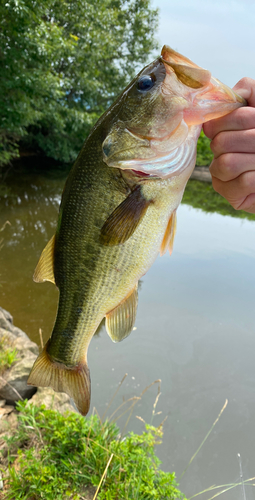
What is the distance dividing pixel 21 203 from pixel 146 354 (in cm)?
863

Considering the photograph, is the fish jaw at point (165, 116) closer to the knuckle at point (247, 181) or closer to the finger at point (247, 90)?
the finger at point (247, 90)

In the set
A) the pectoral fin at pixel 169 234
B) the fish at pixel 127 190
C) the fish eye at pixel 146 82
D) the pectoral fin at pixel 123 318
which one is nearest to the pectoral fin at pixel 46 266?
the fish at pixel 127 190

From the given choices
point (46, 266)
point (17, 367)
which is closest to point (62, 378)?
point (46, 266)

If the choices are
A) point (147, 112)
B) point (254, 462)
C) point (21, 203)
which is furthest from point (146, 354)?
point (21, 203)

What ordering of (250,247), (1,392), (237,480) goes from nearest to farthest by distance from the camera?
(1,392) → (237,480) → (250,247)

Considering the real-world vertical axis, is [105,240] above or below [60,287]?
above

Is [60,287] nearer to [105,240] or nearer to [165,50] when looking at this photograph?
[105,240]

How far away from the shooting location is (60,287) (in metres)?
1.49

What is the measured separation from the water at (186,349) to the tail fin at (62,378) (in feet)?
8.08

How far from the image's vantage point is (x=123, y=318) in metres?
1.46

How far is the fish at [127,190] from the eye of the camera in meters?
1.11

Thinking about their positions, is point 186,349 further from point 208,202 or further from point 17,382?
point 208,202

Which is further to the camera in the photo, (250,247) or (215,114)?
(250,247)

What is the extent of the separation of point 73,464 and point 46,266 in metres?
1.85
